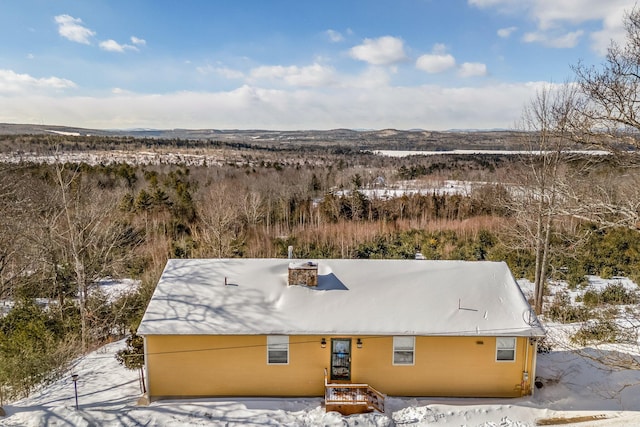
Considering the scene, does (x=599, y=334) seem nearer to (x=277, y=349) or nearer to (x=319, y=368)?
(x=319, y=368)

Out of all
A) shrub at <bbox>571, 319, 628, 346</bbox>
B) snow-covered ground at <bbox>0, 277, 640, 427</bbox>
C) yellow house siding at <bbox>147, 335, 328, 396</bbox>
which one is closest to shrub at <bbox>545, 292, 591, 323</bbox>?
shrub at <bbox>571, 319, 628, 346</bbox>

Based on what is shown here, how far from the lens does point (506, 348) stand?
1079cm

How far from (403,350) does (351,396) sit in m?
1.75

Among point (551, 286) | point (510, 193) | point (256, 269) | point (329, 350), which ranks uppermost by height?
point (510, 193)

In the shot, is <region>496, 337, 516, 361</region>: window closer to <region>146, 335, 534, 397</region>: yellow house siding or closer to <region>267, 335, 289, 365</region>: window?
<region>146, 335, 534, 397</region>: yellow house siding

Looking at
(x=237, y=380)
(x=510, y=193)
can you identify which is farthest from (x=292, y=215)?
(x=237, y=380)

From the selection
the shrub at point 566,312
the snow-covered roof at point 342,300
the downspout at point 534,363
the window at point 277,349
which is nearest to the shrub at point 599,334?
the shrub at point 566,312

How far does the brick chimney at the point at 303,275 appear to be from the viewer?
1192 cm

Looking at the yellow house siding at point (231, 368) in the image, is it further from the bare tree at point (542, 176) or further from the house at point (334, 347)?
the bare tree at point (542, 176)

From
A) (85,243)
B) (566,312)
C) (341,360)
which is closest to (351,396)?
(341,360)

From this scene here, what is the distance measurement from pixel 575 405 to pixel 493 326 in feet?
9.32

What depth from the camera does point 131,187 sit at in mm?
40594

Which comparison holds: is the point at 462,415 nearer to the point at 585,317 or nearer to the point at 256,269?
the point at 256,269

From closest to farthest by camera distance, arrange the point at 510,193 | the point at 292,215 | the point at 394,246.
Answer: the point at 510,193
the point at 394,246
the point at 292,215
